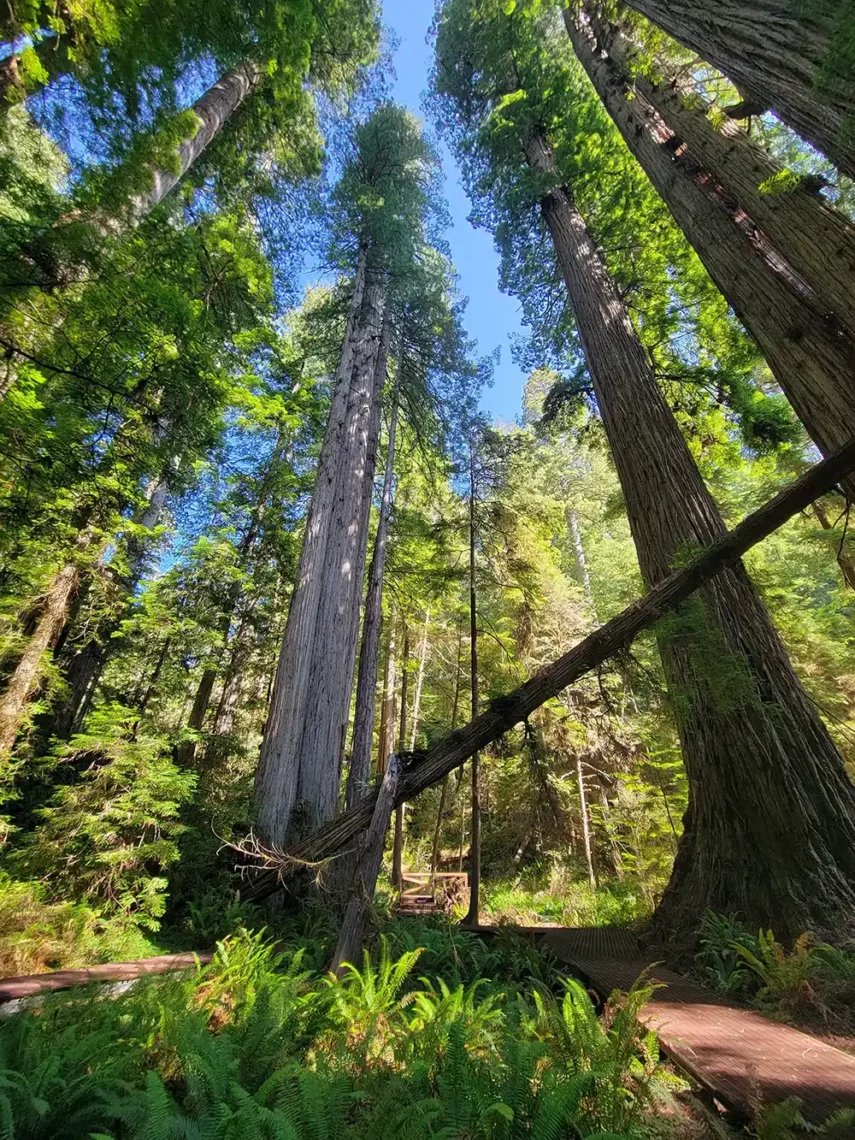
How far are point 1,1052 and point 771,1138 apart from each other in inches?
109

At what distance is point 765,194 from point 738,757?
3.82m

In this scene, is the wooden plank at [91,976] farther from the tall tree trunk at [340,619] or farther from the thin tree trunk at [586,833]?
the thin tree trunk at [586,833]

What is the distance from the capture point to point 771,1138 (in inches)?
52.4

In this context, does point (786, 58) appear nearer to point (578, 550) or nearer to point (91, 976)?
point (91, 976)

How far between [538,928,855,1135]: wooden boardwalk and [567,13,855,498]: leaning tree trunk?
2732mm

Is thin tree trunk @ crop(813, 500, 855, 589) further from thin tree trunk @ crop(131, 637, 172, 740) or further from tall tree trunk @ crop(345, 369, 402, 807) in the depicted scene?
thin tree trunk @ crop(131, 637, 172, 740)

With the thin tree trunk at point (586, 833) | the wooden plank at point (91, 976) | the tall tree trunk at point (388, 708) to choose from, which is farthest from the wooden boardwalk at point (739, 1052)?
the tall tree trunk at point (388, 708)

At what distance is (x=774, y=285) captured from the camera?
296cm

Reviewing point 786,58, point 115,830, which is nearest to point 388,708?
point 115,830

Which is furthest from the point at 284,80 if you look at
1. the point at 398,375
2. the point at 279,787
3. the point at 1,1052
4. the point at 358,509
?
the point at 1,1052

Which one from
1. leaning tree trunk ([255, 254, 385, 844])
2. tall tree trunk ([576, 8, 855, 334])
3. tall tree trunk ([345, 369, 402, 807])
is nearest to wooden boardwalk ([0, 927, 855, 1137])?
leaning tree trunk ([255, 254, 385, 844])

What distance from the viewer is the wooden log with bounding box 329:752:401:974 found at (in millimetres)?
3107

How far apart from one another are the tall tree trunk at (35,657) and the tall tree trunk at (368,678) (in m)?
3.69

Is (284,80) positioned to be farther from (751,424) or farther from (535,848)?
(535,848)
